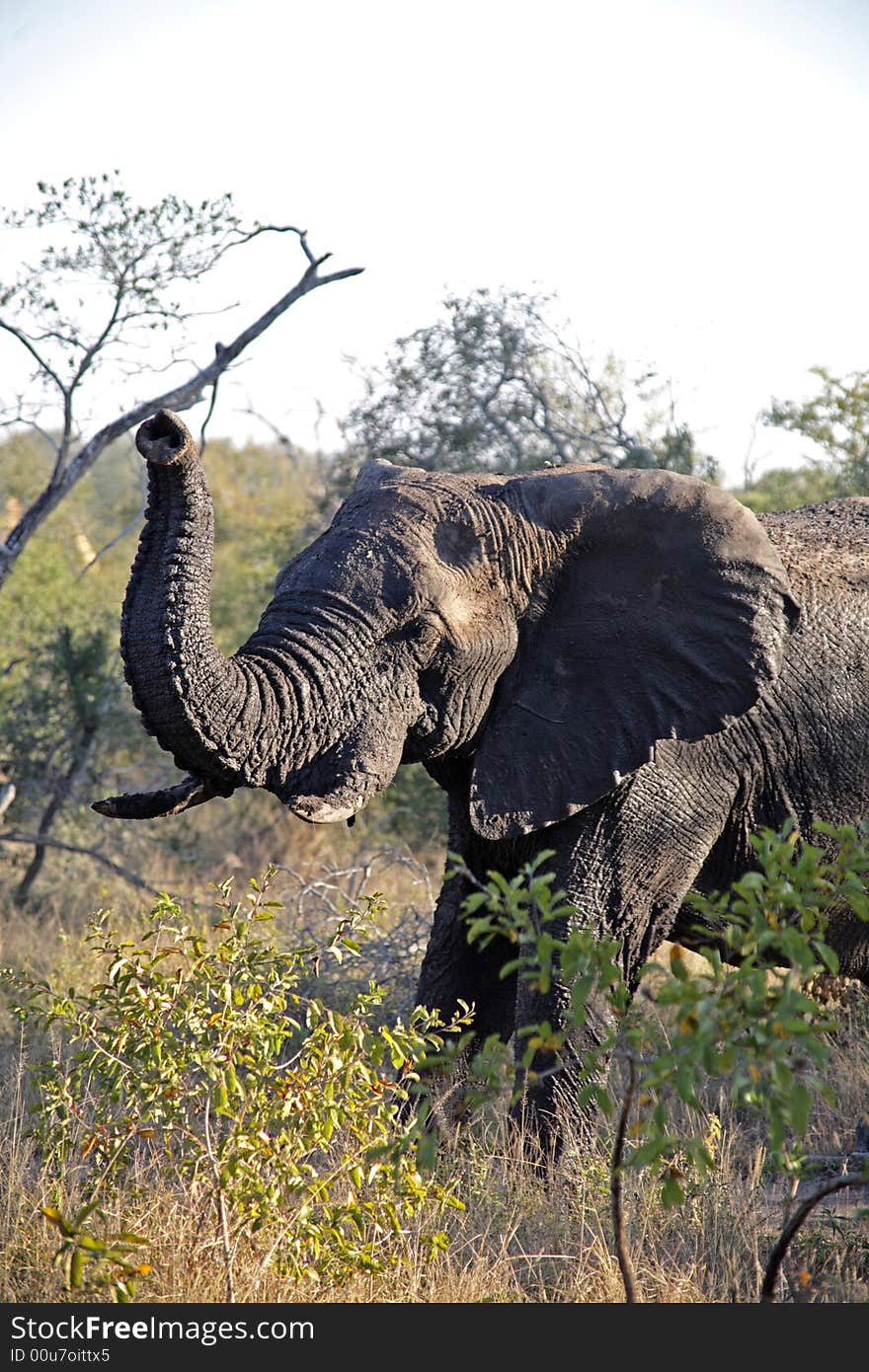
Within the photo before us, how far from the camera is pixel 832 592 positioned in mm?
5398

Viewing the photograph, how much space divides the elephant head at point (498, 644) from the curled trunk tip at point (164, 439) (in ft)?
0.84

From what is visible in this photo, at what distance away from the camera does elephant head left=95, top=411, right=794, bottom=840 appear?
4246 millimetres

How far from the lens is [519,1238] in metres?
4.54

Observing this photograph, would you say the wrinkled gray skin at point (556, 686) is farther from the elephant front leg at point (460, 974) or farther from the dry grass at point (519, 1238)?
the dry grass at point (519, 1238)

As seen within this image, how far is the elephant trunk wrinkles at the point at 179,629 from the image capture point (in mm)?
3939

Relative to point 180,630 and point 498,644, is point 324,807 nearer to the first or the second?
point 180,630

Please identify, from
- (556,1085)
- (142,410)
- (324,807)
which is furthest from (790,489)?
(324,807)

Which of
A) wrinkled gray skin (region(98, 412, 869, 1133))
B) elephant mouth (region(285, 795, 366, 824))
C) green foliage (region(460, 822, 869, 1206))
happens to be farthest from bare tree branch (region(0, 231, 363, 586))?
green foliage (region(460, 822, 869, 1206))

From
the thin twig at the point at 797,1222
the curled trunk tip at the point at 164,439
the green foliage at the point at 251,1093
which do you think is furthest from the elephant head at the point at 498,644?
the thin twig at the point at 797,1222

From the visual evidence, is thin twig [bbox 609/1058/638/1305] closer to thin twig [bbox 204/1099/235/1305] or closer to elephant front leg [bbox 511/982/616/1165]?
thin twig [bbox 204/1099/235/1305]

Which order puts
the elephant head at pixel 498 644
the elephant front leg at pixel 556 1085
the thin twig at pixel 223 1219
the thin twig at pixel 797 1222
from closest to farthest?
the thin twig at pixel 797 1222
the thin twig at pixel 223 1219
the elephant head at pixel 498 644
the elephant front leg at pixel 556 1085

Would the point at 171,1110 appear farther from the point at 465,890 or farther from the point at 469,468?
the point at 469,468

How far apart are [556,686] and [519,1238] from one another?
172 cm

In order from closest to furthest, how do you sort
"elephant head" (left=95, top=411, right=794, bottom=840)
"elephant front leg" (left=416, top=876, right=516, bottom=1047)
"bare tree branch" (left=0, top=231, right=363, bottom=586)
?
1. "elephant head" (left=95, top=411, right=794, bottom=840)
2. "elephant front leg" (left=416, top=876, right=516, bottom=1047)
3. "bare tree branch" (left=0, top=231, right=363, bottom=586)
